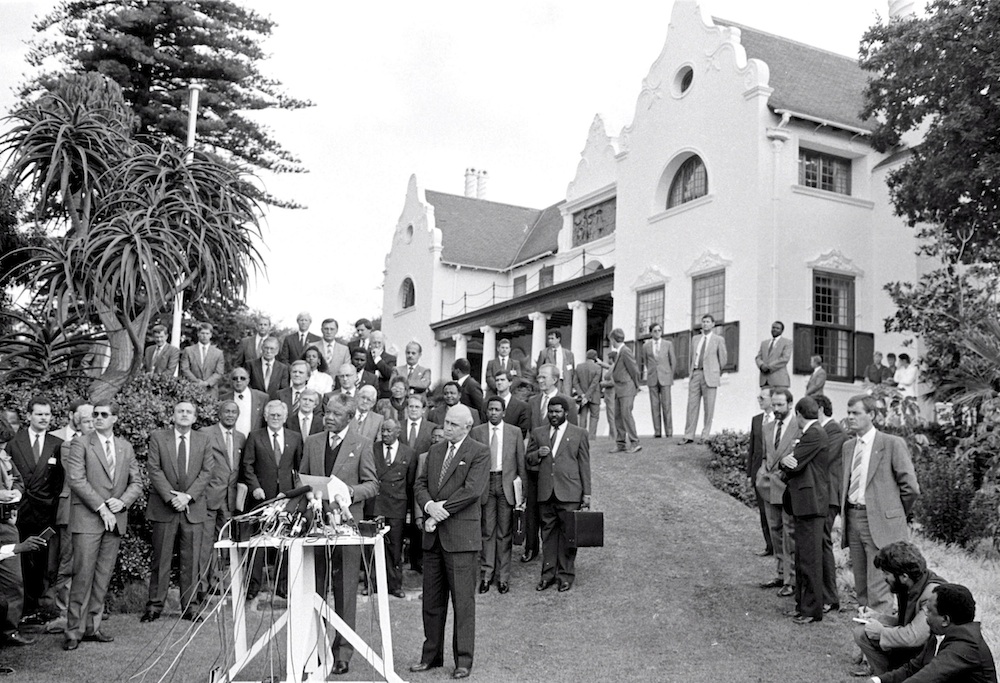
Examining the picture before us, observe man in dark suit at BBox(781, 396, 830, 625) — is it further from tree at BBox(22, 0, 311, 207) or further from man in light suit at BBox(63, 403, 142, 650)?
tree at BBox(22, 0, 311, 207)

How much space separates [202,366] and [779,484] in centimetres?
688

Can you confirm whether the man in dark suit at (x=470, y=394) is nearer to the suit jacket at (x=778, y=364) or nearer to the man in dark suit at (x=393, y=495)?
the man in dark suit at (x=393, y=495)

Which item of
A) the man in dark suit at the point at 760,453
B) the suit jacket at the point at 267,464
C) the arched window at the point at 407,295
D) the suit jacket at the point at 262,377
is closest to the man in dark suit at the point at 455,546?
the suit jacket at the point at 267,464

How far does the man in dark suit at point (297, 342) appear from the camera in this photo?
44.2 feet

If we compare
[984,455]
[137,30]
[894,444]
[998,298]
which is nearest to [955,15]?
[998,298]

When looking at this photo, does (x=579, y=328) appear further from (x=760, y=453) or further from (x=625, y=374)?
(x=760, y=453)

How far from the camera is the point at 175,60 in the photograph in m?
24.2

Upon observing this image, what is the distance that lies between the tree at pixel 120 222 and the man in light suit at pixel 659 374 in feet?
22.3

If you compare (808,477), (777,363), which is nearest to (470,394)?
(808,477)

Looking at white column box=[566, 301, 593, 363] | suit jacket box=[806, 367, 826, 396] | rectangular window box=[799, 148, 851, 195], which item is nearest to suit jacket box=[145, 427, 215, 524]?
suit jacket box=[806, 367, 826, 396]

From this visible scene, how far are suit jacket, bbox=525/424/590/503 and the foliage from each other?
11.9 feet

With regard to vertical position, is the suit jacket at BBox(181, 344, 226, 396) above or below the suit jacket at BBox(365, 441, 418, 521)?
above

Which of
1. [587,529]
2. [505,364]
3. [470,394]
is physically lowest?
[587,529]

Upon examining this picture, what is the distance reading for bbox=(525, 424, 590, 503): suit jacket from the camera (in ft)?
34.9
